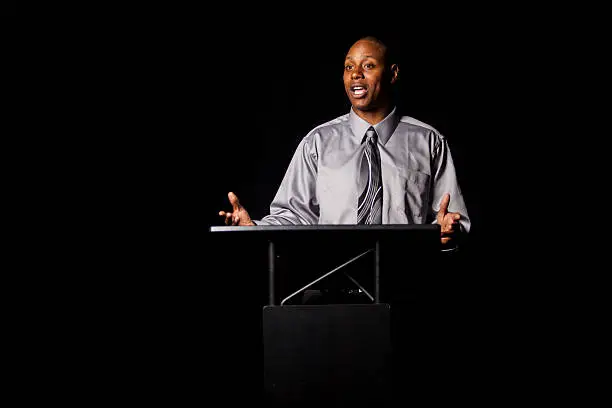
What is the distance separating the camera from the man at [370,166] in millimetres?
2777

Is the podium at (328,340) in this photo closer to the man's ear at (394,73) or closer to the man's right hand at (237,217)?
the man's right hand at (237,217)

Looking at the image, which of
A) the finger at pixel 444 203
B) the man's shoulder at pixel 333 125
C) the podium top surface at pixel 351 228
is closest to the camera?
the podium top surface at pixel 351 228

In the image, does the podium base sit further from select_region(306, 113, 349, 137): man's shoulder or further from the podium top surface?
select_region(306, 113, 349, 137): man's shoulder

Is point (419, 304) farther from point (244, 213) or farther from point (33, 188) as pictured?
point (33, 188)

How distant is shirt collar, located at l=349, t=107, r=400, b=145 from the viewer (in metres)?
2.87

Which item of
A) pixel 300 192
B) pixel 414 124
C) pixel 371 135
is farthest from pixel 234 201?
pixel 414 124

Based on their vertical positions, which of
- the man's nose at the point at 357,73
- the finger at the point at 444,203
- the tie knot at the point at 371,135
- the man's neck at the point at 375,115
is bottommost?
the finger at the point at 444,203

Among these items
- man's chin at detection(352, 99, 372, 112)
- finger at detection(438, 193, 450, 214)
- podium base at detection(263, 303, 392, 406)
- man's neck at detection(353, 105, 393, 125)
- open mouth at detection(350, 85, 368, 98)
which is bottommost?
podium base at detection(263, 303, 392, 406)

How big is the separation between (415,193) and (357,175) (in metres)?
0.23

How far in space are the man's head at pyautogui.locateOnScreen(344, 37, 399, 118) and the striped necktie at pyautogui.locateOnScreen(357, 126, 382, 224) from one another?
20 cm

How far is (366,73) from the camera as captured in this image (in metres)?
2.81

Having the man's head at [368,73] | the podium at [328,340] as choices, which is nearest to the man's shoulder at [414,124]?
the man's head at [368,73]

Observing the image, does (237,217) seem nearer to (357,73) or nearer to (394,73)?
(357,73)

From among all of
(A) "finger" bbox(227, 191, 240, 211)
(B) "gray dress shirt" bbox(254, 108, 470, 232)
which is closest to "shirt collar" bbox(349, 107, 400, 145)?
(B) "gray dress shirt" bbox(254, 108, 470, 232)
